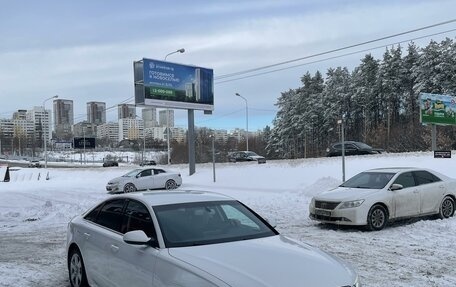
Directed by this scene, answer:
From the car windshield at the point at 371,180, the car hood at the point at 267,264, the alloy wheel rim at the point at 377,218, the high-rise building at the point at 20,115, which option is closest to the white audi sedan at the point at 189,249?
the car hood at the point at 267,264

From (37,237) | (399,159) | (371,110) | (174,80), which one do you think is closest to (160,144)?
(371,110)

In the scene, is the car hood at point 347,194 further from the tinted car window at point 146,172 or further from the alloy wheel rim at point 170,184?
the alloy wheel rim at point 170,184

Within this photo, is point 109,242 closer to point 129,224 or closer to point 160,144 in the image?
point 129,224

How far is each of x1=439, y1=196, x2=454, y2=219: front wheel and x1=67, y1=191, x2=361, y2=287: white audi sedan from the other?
8.62m

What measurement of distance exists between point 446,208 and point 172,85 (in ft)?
91.2

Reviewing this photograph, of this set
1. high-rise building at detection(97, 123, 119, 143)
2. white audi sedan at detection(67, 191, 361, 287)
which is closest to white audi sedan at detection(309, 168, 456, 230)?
white audi sedan at detection(67, 191, 361, 287)

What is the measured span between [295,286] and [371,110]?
94.0m

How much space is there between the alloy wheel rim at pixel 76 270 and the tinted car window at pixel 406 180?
324 inches

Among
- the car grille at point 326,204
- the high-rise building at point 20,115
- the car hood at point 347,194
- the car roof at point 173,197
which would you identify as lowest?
the car grille at point 326,204

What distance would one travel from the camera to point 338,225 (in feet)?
39.1

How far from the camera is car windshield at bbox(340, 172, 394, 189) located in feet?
39.9

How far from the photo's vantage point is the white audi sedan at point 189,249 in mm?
4078

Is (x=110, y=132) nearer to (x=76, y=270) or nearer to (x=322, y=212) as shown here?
(x=322, y=212)

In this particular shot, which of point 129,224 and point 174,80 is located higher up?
Result: point 174,80
